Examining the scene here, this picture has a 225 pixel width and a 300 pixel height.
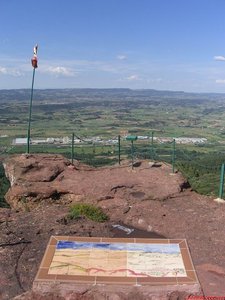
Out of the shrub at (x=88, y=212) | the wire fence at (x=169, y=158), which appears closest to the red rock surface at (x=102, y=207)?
the shrub at (x=88, y=212)

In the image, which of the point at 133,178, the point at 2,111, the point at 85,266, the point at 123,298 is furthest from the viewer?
the point at 2,111

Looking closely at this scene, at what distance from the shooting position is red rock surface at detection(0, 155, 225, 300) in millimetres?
9109

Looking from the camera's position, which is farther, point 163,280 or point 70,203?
point 70,203

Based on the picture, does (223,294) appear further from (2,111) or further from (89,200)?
(2,111)

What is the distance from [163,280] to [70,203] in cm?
583

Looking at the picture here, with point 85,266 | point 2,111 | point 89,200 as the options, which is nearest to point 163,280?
point 85,266

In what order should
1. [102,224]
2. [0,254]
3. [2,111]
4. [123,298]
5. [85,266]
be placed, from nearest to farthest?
[123,298]
[85,266]
[0,254]
[102,224]
[2,111]

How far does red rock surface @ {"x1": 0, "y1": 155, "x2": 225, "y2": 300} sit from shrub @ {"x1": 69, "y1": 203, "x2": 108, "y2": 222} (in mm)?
252

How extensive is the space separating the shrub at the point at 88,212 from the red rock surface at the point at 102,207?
9.9 inches

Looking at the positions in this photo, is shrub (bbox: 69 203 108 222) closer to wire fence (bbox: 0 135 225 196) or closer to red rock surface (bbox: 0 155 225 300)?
red rock surface (bbox: 0 155 225 300)

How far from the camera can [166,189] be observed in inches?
548

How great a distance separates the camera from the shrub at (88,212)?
39.4 ft

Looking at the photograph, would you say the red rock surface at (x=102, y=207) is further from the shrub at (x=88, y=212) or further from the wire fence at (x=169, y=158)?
the wire fence at (x=169, y=158)

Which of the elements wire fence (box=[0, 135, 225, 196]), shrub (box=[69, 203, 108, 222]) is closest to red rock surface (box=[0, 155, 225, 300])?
shrub (box=[69, 203, 108, 222])
